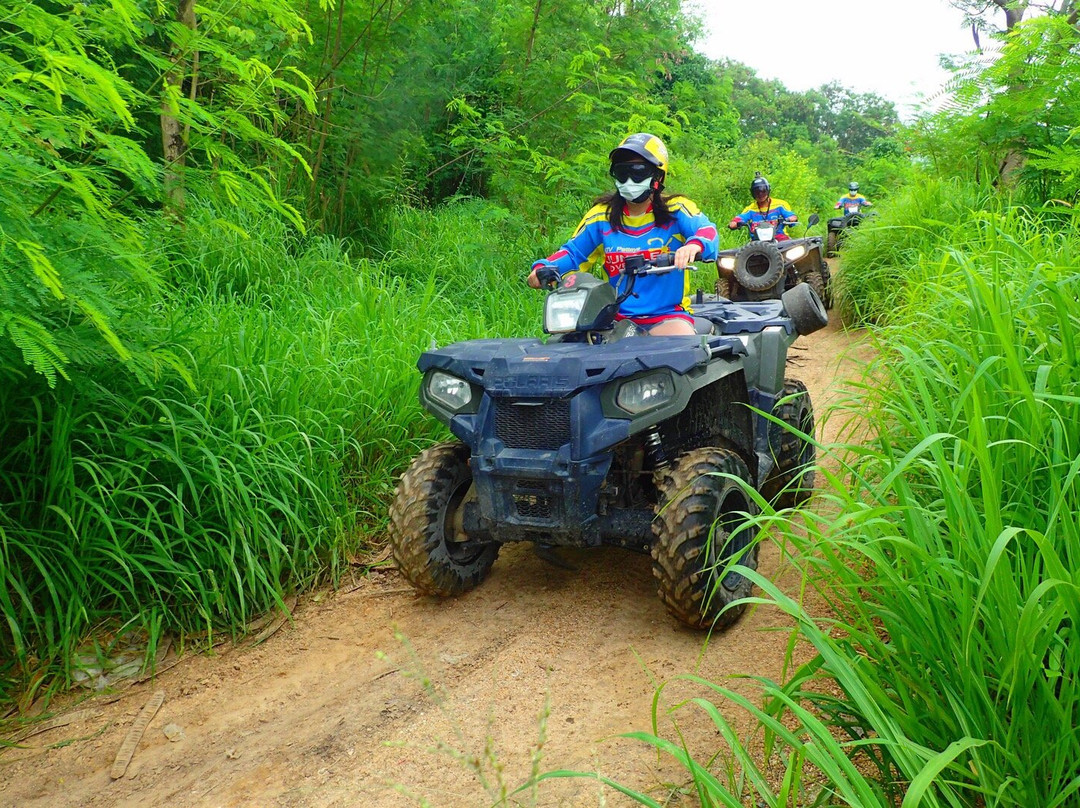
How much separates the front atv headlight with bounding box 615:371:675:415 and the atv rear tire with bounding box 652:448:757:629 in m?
0.28

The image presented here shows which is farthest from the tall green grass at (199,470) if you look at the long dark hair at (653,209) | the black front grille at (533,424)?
the long dark hair at (653,209)

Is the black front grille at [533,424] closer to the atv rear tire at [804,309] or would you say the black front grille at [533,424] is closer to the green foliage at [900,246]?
the atv rear tire at [804,309]

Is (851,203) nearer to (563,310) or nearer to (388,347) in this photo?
(388,347)


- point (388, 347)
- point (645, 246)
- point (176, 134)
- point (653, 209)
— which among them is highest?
point (176, 134)

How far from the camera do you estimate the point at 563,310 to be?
11.5 feet

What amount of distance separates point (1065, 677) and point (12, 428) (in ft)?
12.1

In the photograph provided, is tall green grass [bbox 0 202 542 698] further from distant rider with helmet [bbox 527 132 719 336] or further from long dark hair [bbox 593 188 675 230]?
long dark hair [bbox 593 188 675 230]

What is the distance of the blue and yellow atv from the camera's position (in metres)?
3.03

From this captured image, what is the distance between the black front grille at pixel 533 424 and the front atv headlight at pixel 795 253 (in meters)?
6.92

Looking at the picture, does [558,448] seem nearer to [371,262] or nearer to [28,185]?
[28,185]

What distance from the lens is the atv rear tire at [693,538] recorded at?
290 centimetres

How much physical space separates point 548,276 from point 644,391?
3.25ft

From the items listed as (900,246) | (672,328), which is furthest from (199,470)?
(900,246)

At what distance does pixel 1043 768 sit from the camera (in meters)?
1.63
